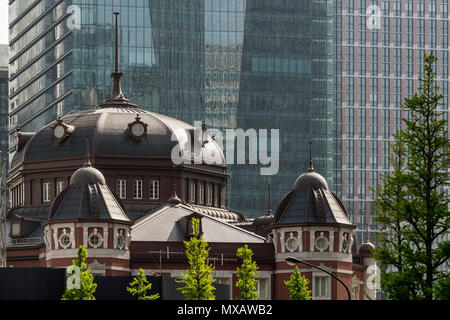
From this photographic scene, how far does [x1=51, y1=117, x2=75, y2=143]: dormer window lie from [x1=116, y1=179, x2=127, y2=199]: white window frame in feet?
21.1

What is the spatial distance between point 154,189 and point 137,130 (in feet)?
18.6

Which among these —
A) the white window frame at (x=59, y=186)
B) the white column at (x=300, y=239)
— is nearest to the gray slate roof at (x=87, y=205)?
the white window frame at (x=59, y=186)

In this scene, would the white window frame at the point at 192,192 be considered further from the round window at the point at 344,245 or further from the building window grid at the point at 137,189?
the round window at the point at 344,245

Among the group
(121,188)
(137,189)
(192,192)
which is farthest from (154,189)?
(192,192)

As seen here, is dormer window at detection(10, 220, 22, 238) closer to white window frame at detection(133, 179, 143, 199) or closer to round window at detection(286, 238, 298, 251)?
white window frame at detection(133, 179, 143, 199)

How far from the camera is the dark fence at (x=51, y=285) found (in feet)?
291

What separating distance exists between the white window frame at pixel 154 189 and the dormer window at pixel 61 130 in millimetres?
8885

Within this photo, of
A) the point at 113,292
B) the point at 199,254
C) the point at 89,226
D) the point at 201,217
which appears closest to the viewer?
the point at 113,292

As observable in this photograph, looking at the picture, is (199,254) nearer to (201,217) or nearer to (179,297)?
(179,297)

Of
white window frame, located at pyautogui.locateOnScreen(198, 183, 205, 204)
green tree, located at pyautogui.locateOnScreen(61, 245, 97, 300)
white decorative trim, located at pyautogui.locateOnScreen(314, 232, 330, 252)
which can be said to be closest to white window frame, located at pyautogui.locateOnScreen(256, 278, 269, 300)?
white decorative trim, located at pyautogui.locateOnScreen(314, 232, 330, 252)

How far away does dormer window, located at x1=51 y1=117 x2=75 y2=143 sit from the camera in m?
142
